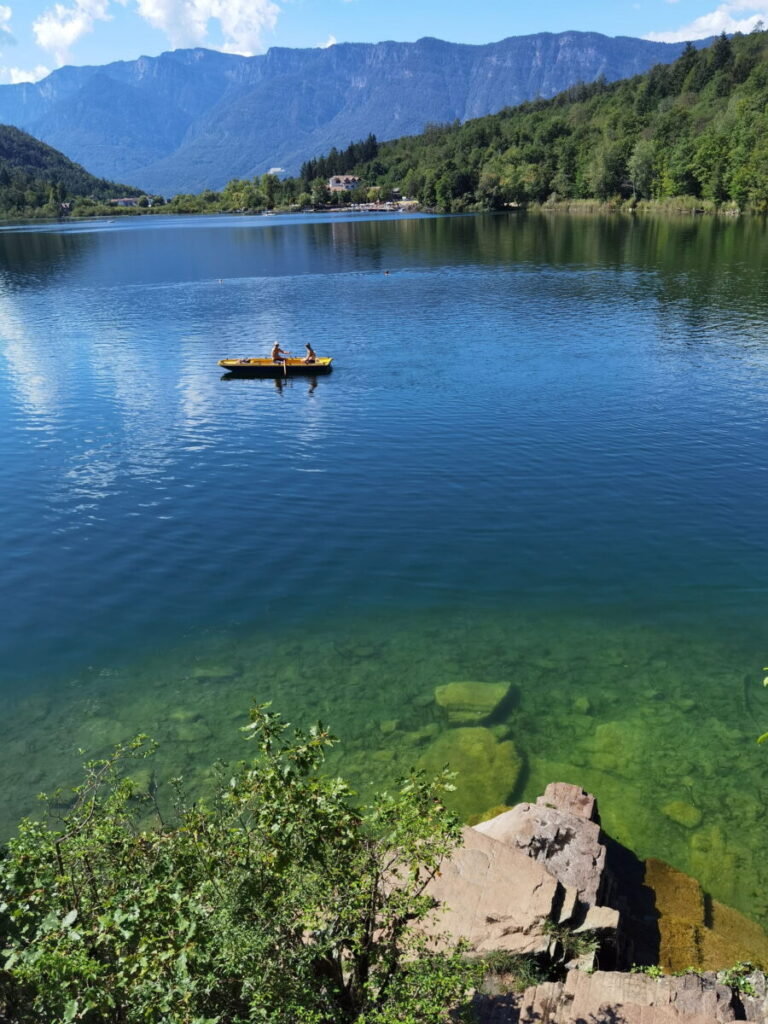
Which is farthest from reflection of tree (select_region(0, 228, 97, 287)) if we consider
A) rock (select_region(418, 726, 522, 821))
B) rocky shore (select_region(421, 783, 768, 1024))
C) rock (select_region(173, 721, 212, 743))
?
rocky shore (select_region(421, 783, 768, 1024))

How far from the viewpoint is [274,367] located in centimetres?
5722

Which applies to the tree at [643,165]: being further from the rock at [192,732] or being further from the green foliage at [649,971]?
the green foliage at [649,971]

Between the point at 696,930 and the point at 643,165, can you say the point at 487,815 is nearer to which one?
the point at 696,930

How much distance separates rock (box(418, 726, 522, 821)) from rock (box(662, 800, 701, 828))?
4011 millimetres

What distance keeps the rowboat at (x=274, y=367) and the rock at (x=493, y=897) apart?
153ft

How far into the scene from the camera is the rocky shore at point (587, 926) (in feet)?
36.8

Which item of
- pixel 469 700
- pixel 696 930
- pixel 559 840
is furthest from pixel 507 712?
pixel 696 930

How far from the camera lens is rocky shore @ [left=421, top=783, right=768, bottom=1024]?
36.8ft

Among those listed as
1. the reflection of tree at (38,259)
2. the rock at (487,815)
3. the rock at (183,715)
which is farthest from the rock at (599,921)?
the reflection of tree at (38,259)

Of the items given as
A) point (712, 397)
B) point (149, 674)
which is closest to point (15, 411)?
point (149, 674)

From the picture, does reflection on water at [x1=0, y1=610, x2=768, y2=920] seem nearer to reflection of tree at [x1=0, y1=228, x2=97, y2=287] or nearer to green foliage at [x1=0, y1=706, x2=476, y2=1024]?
green foliage at [x1=0, y1=706, x2=476, y2=1024]

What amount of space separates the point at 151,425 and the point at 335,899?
136ft

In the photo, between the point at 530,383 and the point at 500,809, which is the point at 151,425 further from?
the point at 500,809

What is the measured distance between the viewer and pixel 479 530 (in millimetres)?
32469
